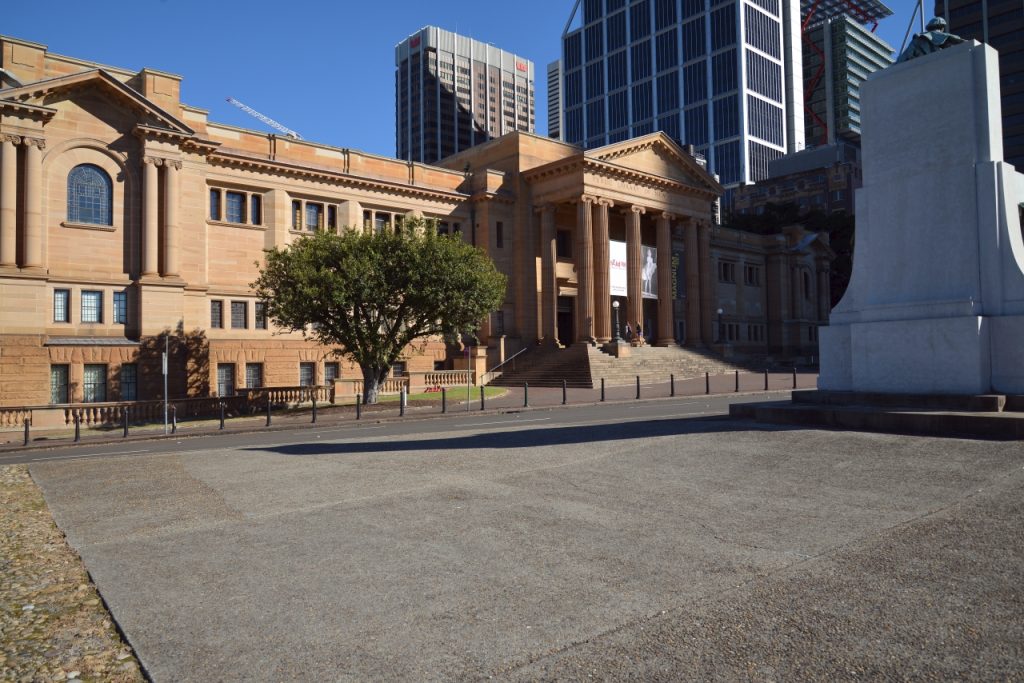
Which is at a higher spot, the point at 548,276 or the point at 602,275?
the point at 548,276

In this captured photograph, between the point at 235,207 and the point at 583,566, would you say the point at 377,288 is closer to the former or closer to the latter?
the point at 235,207

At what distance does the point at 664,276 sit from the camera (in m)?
53.8

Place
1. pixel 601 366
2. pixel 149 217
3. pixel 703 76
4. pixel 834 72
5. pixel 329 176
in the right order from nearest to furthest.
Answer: pixel 149 217 → pixel 329 176 → pixel 601 366 → pixel 703 76 → pixel 834 72

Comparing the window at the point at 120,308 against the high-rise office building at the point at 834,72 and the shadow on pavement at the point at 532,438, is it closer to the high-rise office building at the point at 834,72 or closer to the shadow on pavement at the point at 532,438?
the shadow on pavement at the point at 532,438

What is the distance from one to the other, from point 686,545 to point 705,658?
2339 millimetres

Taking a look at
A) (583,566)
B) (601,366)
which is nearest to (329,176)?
(601,366)

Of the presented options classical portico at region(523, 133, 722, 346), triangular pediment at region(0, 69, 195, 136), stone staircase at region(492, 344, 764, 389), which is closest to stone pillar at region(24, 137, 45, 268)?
triangular pediment at region(0, 69, 195, 136)

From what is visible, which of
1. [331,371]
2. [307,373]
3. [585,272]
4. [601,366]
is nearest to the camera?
[307,373]

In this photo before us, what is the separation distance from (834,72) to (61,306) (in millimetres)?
199553

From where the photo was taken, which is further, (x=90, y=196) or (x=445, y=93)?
(x=445, y=93)

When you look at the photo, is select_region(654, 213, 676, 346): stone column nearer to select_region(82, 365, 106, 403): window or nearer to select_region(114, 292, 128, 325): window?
select_region(114, 292, 128, 325): window

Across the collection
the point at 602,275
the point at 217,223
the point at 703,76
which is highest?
the point at 703,76

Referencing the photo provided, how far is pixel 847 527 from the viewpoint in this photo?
6.70 meters

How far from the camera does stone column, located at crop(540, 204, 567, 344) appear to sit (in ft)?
164
